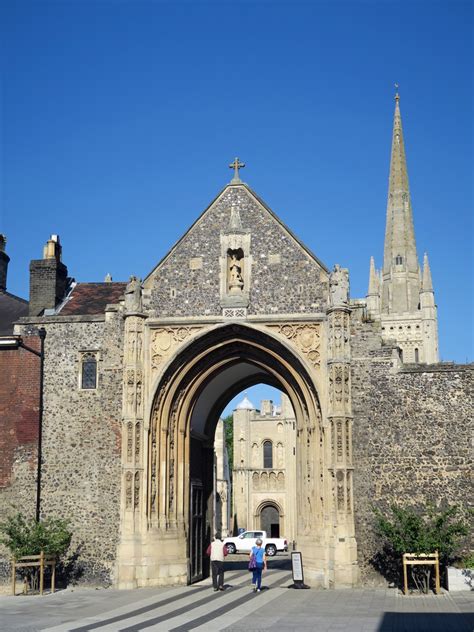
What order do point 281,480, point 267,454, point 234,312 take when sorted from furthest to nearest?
point 267,454 → point 281,480 → point 234,312

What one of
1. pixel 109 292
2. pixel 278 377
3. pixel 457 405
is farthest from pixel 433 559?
pixel 109 292

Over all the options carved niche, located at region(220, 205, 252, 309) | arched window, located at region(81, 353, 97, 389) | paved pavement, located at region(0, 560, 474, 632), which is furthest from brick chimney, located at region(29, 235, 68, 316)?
paved pavement, located at region(0, 560, 474, 632)

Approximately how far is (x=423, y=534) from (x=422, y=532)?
0.06 metres

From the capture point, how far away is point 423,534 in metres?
20.2

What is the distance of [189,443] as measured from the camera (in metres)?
24.8

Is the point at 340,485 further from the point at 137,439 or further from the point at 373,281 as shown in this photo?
the point at 373,281

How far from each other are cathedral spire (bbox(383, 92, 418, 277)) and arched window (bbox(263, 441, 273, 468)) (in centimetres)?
3803

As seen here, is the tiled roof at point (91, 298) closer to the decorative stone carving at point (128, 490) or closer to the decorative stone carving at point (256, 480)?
the decorative stone carving at point (128, 490)

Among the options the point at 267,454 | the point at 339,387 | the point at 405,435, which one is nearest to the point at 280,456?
the point at 267,454

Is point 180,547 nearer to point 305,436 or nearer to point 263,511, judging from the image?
point 305,436

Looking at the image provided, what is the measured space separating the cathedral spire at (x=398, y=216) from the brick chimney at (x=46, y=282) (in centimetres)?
6792

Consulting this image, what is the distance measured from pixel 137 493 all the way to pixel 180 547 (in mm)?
2106

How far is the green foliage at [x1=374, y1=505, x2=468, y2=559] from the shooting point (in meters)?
20.1

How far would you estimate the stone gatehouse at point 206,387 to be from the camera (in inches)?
861
